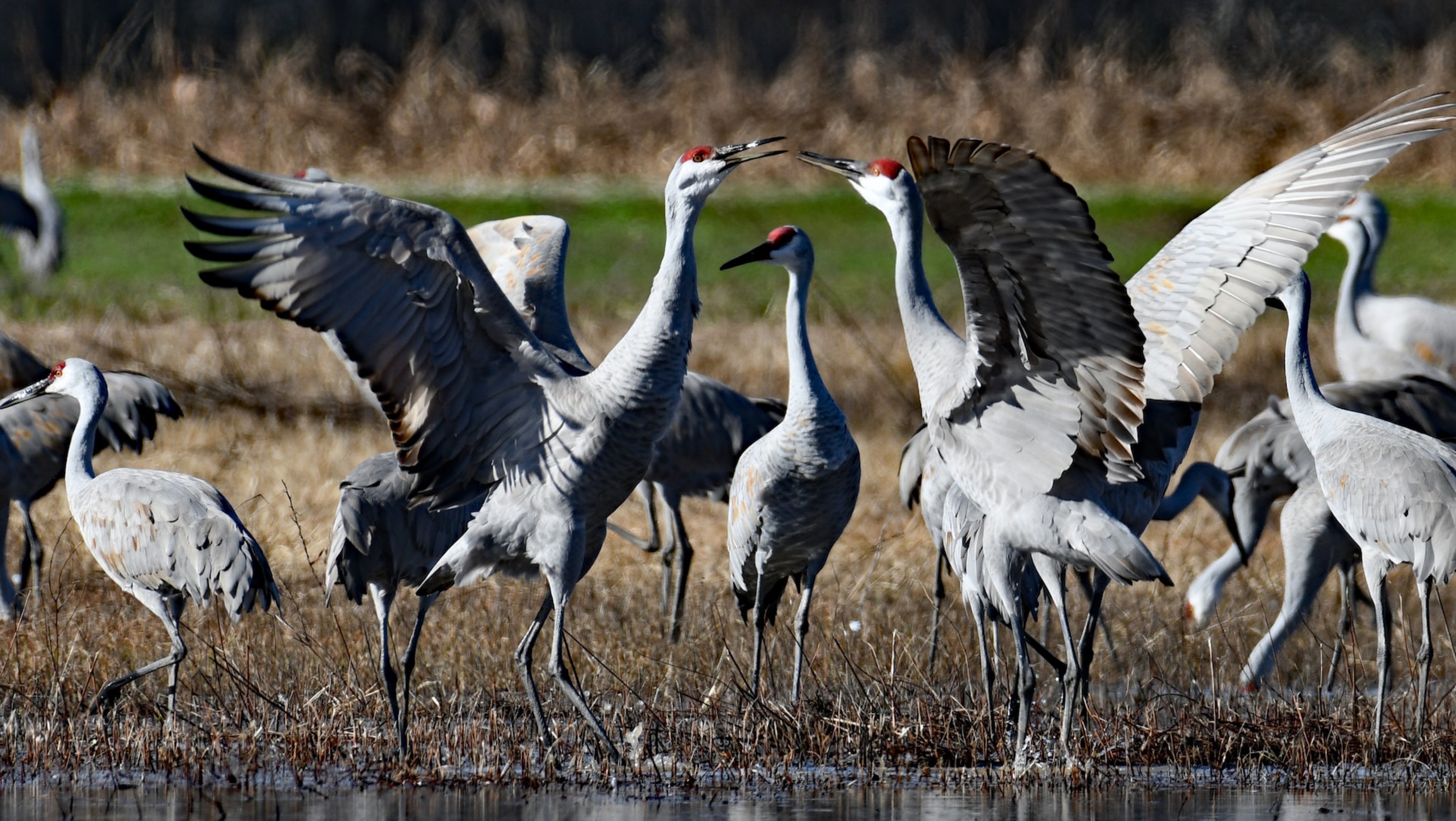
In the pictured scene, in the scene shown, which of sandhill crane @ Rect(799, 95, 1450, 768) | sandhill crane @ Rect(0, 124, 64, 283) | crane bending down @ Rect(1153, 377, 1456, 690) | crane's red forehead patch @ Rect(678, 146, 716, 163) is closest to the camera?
sandhill crane @ Rect(799, 95, 1450, 768)

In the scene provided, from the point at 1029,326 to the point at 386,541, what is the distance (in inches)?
84.5

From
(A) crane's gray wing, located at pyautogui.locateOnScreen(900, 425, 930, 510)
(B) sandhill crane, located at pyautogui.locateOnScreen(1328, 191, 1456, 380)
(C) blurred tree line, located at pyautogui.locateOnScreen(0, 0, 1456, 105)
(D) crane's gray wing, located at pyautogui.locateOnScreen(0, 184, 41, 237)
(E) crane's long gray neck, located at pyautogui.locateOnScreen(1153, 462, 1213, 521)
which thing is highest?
(C) blurred tree line, located at pyautogui.locateOnScreen(0, 0, 1456, 105)

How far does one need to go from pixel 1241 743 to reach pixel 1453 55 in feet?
49.8

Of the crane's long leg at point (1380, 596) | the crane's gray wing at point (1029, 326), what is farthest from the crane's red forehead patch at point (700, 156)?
the crane's long leg at point (1380, 596)

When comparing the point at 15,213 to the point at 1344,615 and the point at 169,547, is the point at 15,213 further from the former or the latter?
the point at 1344,615

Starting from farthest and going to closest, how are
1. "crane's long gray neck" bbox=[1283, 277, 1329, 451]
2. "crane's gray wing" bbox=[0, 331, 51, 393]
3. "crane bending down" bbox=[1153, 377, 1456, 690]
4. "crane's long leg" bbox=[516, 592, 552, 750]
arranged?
"crane's gray wing" bbox=[0, 331, 51, 393], "crane bending down" bbox=[1153, 377, 1456, 690], "crane's long gray neck" bbox=[1283, 277, 1329, 451], "crane's long leg" bbox=[516, 592, 552, 750]

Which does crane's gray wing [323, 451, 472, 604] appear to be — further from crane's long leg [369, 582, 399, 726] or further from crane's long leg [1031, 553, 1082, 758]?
crane's long leg [1031, 553, 1082, 758]

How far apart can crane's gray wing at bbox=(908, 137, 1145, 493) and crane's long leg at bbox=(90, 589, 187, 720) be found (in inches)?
87.8

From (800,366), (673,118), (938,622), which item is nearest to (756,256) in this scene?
(800,366)

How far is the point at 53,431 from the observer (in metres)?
7.71

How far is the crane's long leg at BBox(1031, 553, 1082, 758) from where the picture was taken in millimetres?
5578

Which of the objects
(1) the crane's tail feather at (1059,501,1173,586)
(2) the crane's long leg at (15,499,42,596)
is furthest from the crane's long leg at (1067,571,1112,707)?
(2) the crane's long leg at (15,499,42,596)

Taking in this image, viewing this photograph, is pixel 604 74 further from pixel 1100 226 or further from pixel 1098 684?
pixel 1098 684

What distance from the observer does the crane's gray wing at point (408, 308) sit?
5000 millimetres
